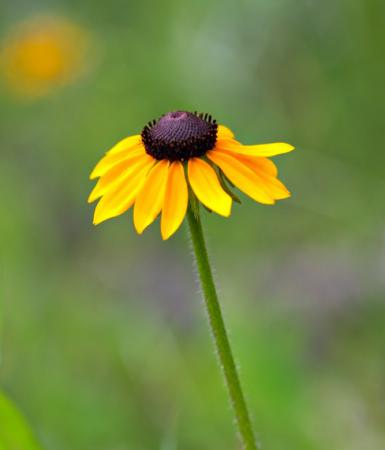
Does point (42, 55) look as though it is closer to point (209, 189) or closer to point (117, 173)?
point (117, 173)

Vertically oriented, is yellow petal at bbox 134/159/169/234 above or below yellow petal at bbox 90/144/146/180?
below

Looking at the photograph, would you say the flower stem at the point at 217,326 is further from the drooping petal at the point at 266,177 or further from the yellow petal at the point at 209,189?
the drooping petal at the point at 266,177

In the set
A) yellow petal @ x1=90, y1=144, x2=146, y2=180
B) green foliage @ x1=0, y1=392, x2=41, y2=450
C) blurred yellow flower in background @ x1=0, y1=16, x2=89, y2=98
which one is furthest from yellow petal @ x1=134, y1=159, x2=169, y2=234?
blurred yellow flower in background @ x1=0, y1=16, x2=89, y2=98

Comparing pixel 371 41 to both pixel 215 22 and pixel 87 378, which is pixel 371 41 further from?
pixel 87 378

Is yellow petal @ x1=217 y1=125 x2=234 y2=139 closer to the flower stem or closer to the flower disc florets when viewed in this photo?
the flower disc florets

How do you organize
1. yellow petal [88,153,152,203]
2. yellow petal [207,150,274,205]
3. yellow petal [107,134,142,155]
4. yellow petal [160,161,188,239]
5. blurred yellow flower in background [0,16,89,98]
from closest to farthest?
1. yellow petal [160,161,188,239]
2. yellow petal [207,150,274,205]
3. yellow petal [88,153,152,203]
4. yellow petal [107,134,142,155]
5. blurred yellow flower in background [0,16,89,98]

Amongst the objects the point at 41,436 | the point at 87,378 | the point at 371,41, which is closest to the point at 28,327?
the point at 87,378

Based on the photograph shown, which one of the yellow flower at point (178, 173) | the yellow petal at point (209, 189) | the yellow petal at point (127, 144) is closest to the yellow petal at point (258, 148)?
the yellow flower at point (178, 173)
